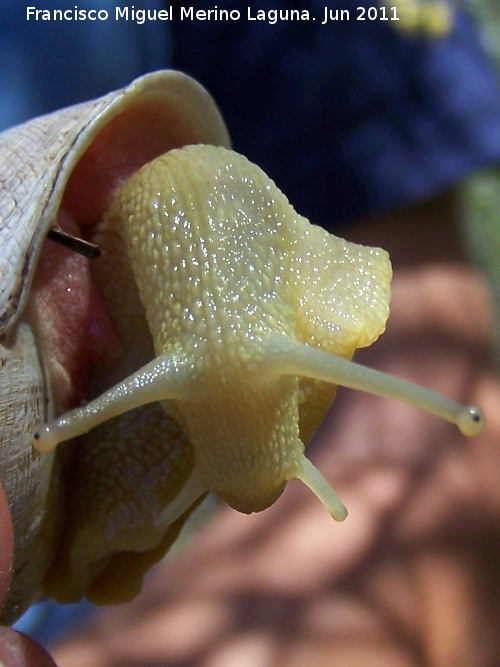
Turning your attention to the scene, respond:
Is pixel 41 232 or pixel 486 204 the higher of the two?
pixel 41 232

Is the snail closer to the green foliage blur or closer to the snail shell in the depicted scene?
the snail shell

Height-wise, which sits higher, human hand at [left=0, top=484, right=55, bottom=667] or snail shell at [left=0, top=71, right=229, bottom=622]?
snail shell at [left=0, top=71, right=229, bottom=622]

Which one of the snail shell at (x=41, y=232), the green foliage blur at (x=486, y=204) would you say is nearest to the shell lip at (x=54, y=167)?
the snail shell at (x=41, y=232)

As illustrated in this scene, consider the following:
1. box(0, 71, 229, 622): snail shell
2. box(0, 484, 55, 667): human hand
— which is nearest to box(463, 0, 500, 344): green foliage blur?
box(0, 71, 229, 622): snail shell

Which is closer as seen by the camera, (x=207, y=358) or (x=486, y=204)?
(x=207, y=358)

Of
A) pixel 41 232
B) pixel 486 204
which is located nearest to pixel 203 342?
pixel 41 232

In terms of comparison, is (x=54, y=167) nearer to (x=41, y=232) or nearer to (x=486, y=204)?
(x=41, y=232)

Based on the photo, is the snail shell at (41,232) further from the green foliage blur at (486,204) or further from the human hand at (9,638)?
the green foliage blur at (486,204)

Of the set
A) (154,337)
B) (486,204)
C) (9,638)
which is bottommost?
(486,204)
